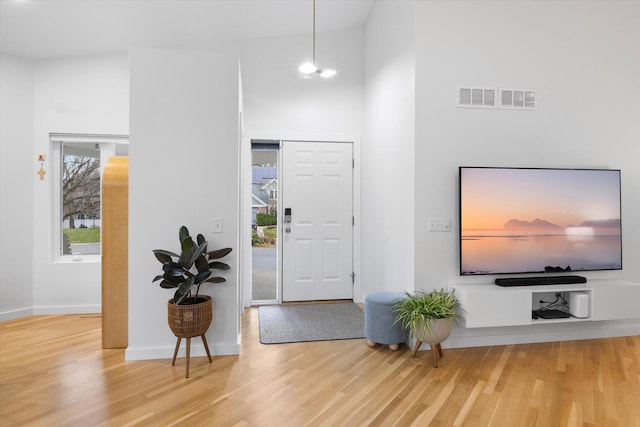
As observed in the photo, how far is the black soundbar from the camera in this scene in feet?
10.3

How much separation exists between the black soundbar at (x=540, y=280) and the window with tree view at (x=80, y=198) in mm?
4407

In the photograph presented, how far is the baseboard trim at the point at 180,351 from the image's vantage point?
2.97 m

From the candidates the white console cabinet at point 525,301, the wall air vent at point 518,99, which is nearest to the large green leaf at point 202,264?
the white console cabinet at point 525,301

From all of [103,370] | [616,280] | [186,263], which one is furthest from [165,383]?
[616,280]

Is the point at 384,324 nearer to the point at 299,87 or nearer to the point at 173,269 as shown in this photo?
the point at 173,269

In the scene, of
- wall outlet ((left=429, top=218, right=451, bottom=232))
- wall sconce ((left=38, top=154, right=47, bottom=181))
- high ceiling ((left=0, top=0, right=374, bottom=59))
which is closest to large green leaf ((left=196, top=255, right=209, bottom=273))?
wall outlet ((left=429, top=218, right=451, bottom=232))

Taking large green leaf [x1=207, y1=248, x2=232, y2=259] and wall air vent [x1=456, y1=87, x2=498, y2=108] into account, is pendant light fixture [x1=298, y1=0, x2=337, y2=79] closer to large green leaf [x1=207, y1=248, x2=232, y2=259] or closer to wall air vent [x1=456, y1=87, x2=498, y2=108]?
wall air vent [x1=456, y1=87, x2=498, y2=108]

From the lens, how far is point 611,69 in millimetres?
3525

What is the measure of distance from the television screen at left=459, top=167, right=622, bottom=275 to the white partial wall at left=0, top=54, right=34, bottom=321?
178 inches

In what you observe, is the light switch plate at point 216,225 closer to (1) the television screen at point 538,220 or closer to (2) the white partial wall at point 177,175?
(2) the white partial wall at point 177,175

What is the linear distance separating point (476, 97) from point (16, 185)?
4.77 metres

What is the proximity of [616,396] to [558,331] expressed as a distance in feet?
3.39

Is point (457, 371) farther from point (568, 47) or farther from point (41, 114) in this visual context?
point (41, 114)

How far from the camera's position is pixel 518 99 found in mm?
3371
